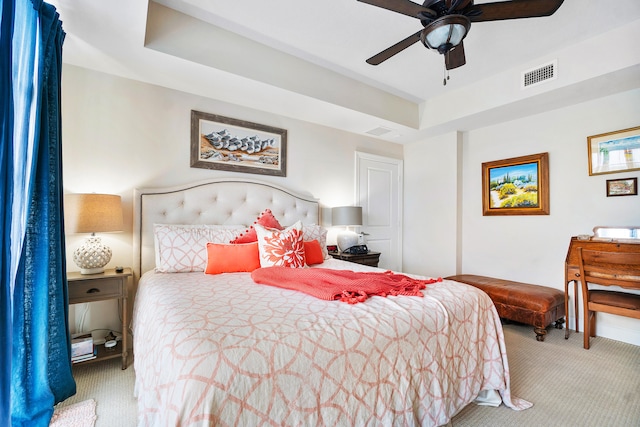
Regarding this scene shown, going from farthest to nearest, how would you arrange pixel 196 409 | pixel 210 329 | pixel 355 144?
pixel 355 144
pixel 210 329
pixel 196 409

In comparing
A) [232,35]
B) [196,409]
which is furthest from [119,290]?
[232,35]

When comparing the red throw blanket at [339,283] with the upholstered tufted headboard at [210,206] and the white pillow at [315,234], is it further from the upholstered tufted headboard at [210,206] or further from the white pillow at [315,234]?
the upholstered tufted headboard at [210,206]

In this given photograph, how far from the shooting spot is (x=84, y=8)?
1.81m

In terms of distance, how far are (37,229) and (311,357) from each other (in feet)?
5.35

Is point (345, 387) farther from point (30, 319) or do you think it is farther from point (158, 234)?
point (158, 234)

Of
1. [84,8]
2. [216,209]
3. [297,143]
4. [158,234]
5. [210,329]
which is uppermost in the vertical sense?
[84,8]

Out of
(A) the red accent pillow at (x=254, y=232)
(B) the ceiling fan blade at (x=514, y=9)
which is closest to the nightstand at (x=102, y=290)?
(A) the red accent pillow at (x=254, y=232)

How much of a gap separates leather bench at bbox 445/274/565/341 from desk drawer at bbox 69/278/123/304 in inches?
137

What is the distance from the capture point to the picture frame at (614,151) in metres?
2.77

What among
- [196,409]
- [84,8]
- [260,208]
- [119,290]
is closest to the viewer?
[196,409]

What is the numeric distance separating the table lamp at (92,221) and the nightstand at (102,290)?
10cm

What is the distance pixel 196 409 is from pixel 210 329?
303 mm

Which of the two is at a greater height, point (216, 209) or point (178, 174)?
point (178, 174)

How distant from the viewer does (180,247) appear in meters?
2.43
